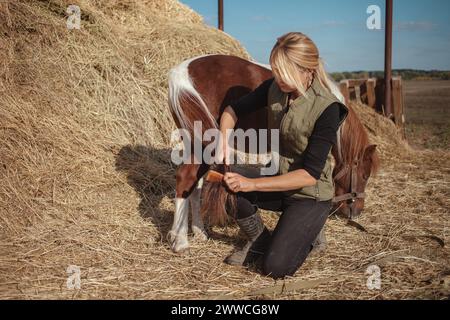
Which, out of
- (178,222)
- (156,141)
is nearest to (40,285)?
(178,222)

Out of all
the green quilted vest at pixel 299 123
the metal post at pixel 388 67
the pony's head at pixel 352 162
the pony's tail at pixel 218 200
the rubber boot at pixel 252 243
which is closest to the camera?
the green quilted vest at pixel 299 123

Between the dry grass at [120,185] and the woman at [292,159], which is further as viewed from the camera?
the dry grass at [120,185]

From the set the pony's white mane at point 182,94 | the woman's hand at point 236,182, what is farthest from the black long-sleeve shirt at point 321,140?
the pony's white mane at point 182,94

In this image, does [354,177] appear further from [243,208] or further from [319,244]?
[243,208]

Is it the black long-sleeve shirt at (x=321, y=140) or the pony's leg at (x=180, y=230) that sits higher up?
the black long-sleeve shirt at (x=321, y=140)

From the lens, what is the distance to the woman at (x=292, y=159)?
7.98 ft

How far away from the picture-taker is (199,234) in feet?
10.9

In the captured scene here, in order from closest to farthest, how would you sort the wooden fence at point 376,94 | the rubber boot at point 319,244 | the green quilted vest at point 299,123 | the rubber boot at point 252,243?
the green quilted vest at point 299,123, the rubber boot at point 252,243, the rubber boot at point 319,244, the wooden fence at point 376,94

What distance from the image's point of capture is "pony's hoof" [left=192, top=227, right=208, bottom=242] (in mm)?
3293

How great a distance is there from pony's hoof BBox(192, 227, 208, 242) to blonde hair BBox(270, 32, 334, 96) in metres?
1.40

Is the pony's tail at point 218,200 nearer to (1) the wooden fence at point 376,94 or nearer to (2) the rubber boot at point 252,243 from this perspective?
(2) the rubber boot at point 252,243

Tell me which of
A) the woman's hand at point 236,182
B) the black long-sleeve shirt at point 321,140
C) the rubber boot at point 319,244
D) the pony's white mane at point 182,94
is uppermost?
the pony's white mane at point 182,94

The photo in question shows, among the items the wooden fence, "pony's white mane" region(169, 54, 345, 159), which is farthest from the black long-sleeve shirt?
the wooden fence
